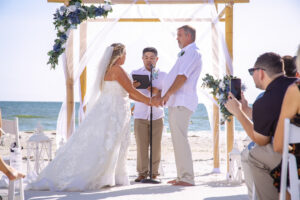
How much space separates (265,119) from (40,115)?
30595 mm

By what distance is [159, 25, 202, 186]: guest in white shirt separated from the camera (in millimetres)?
5570

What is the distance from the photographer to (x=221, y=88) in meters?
5.68

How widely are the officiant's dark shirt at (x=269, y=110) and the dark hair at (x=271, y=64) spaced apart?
0.14 m

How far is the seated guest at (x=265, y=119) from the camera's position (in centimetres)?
305

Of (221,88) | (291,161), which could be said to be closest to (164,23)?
(221,88)

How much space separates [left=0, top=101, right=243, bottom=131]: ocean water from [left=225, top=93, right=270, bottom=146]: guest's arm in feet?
74.0

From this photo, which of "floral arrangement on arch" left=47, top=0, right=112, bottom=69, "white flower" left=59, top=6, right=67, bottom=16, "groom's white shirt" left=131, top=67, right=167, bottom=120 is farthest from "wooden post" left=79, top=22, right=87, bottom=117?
"groom's white shirt" left=131, top=67, right=167, bottom=120

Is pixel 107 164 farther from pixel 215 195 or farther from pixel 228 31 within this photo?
pixel 228 31

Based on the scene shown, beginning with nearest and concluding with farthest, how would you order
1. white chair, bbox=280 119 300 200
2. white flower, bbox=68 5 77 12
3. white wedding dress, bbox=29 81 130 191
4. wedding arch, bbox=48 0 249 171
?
white chair, bbox=280 119 300 200 → white wedding dress, bbox=29 81 130 191 → white flower, bbox=68 5 77 12 → wedding arch, bbox=48 0 249 171

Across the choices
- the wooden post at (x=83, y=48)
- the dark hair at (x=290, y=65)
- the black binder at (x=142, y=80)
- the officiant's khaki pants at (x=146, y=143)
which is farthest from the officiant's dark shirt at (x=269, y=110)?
the wooden post at (x=83, y=48)

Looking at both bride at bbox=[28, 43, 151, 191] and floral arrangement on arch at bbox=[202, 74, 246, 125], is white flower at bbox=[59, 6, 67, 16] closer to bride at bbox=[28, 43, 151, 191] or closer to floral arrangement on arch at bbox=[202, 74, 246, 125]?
bride at bbox=[28, 43, 151, 191]

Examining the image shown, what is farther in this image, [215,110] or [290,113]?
[215,110]

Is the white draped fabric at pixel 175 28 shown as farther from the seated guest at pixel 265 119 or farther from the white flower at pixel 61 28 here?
the seated guest at pixel 265 119

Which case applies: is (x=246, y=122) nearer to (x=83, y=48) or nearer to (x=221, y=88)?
(x=221, y=88)
